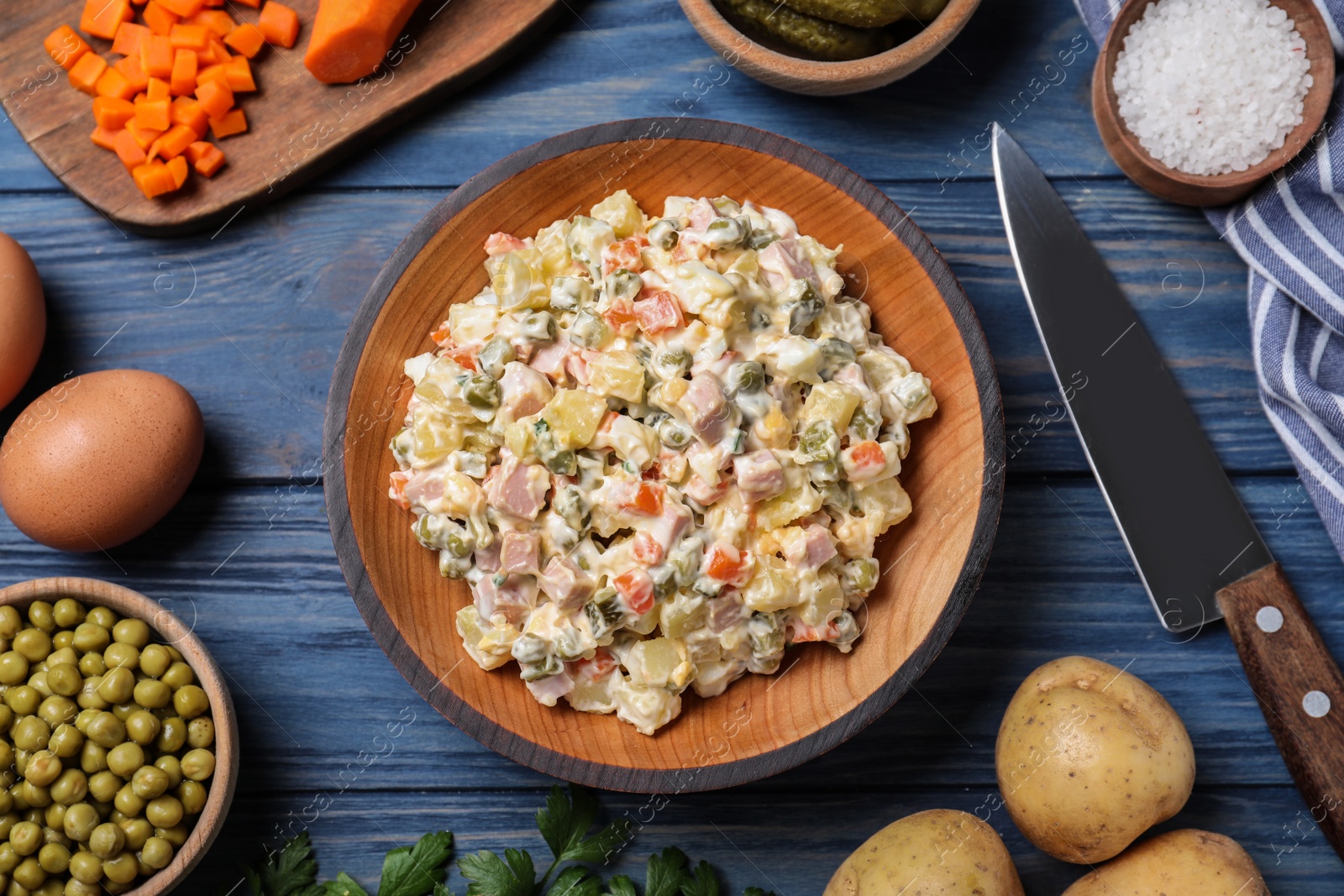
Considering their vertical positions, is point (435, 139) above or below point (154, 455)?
above

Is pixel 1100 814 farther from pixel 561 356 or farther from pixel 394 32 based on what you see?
pixel 394 32

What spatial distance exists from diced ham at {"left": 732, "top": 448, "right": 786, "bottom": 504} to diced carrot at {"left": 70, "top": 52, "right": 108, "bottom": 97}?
175 cm

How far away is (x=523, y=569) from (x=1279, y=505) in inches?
68.9

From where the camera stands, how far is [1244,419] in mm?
2350

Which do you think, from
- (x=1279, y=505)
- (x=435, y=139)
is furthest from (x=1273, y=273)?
(x=435, y=139)

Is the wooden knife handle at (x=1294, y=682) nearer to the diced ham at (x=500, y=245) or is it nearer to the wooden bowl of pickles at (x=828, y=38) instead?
the wooden bowl of pickles at (x=828, y=38)

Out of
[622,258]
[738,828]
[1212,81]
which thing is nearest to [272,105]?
[622,258]

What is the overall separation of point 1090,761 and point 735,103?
5.35 feet

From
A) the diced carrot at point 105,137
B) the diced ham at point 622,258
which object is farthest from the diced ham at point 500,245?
the diced carrot at point 105,137

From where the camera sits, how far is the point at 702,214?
1.95 meters

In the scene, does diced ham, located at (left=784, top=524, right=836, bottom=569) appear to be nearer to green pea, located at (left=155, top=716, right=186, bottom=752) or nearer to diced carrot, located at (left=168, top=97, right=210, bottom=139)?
green pea, located at (left=155, top=716, right=186, bottom=752)

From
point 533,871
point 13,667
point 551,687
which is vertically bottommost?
point 533,871

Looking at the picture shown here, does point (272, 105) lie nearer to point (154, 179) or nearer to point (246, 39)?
point (246, 39)

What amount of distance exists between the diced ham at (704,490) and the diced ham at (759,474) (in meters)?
0.03
